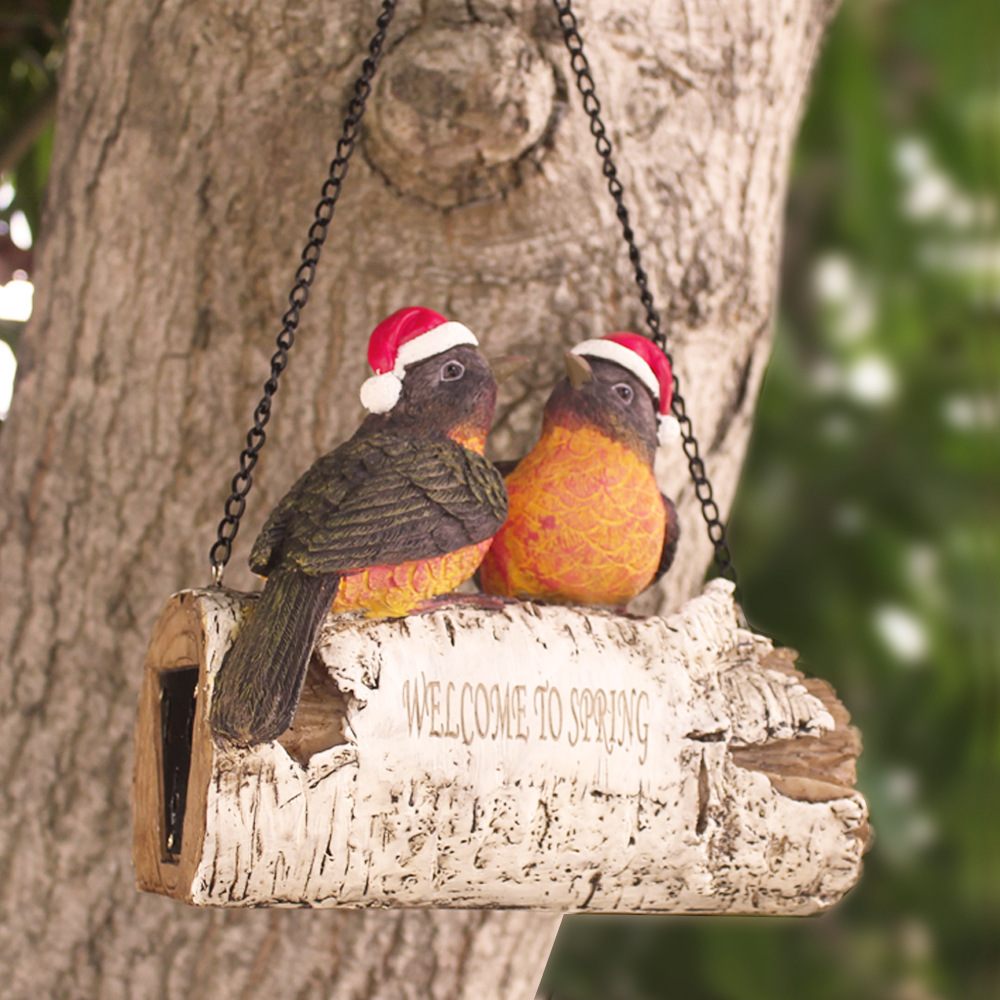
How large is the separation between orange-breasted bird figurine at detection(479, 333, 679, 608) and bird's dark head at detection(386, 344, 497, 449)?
88 mm

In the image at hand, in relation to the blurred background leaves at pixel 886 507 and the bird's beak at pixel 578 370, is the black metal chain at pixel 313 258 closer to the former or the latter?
the bird's beak at pixel 578 370

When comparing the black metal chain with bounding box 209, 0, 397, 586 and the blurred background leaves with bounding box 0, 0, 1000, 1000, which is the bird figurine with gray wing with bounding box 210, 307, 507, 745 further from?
the blurred background leaves with bounding box 0, 0, 1000, 1000

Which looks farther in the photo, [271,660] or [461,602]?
[461,602]

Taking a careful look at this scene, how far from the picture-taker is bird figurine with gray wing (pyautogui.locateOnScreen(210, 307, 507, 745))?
2.53 feet

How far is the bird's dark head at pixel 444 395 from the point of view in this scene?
36.6 inches

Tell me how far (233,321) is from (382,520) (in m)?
0.50

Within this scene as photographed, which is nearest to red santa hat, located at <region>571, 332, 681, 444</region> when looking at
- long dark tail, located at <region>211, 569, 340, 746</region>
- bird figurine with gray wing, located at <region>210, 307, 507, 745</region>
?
bird figurine with gray wing, located at <region>210, 307, 507, 745</region>

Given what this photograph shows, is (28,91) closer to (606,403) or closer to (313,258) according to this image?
(313,258)

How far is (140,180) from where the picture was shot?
127 centimetres

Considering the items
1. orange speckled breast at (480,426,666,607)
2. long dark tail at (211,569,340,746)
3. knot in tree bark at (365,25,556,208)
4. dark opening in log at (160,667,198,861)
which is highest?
knot in tree bark at (365,25,556,208)

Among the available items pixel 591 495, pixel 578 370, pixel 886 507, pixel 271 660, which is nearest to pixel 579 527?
pixel 591 495

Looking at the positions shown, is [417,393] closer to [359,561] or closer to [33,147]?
[359,561]

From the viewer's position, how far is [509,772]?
857 millimetres

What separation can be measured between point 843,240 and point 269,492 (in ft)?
3.70
